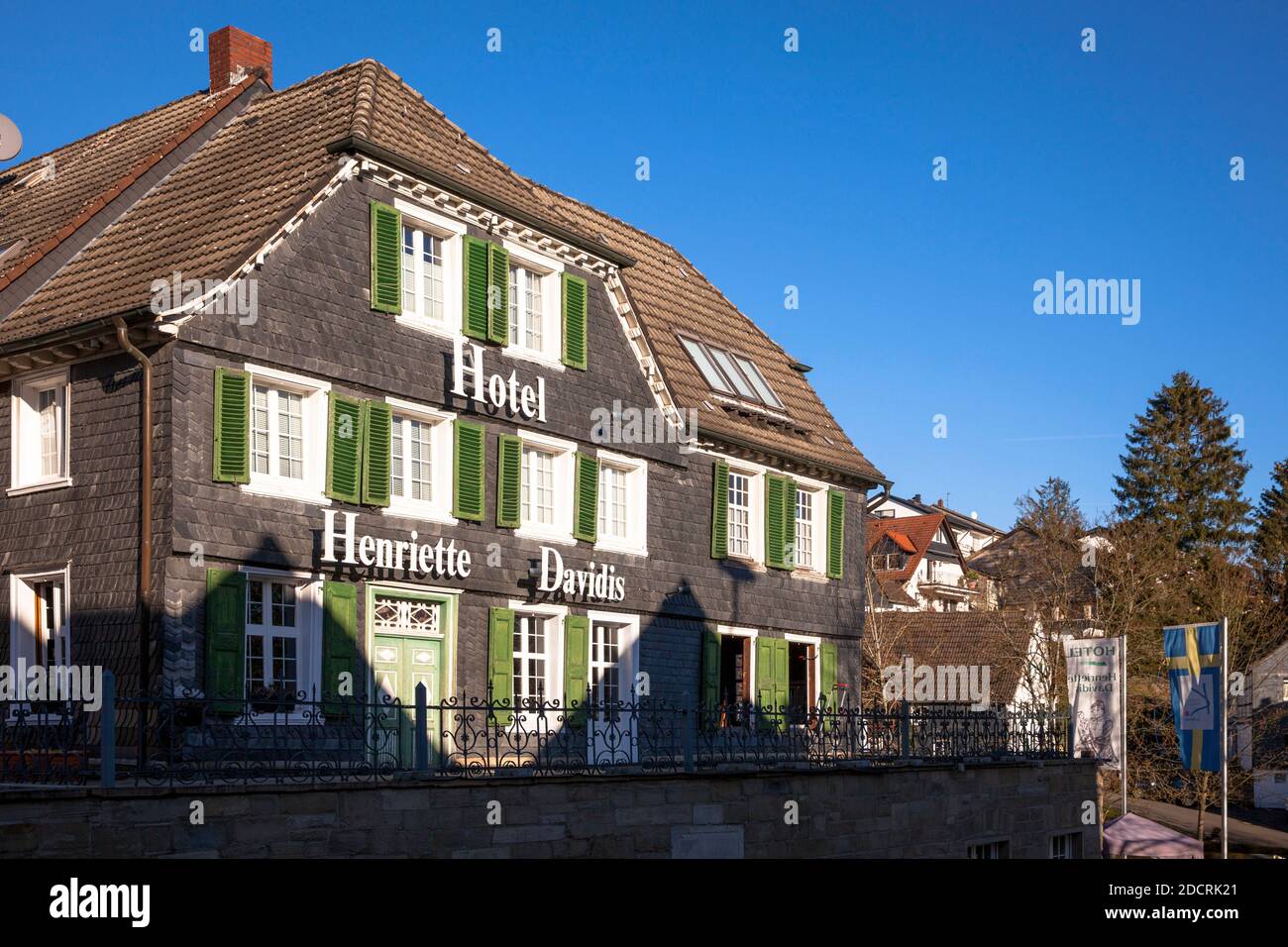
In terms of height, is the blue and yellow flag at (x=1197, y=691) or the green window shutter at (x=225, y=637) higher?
the green window shutter at (x=225, y=637)

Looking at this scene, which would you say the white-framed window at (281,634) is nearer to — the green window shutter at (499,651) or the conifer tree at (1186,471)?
the green window shutter at (499,651)

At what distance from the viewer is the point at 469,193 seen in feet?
77.7

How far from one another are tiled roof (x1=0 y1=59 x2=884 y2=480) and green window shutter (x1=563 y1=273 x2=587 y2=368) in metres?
0.73

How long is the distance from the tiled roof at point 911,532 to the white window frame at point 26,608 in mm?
66741

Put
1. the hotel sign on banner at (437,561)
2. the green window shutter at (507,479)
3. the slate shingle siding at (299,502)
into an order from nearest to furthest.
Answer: the slate shingle siding at (299,502), the hotel sign on banner at (437,561), the green window shutter at (507,479)

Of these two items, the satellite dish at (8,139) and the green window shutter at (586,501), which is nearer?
the satellite dish at (8,139)

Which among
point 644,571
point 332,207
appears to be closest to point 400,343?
point 332,207

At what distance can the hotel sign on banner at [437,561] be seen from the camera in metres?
21.3

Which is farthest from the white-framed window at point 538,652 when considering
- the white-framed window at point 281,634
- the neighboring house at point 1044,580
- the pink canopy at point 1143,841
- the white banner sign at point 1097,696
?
the neighboring house at point 1044,580

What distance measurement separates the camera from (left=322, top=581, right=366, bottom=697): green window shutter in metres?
20.9

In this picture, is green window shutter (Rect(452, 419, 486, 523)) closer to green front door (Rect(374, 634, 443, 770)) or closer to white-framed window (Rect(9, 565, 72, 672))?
green front door (Rect(374, 634, 443, 770))

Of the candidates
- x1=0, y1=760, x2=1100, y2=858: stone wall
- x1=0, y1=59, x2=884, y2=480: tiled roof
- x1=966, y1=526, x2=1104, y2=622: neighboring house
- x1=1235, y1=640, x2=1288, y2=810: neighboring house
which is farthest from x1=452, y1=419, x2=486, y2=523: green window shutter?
x1=1235, y1=640, x2=1288, y2=810: neighboring house
